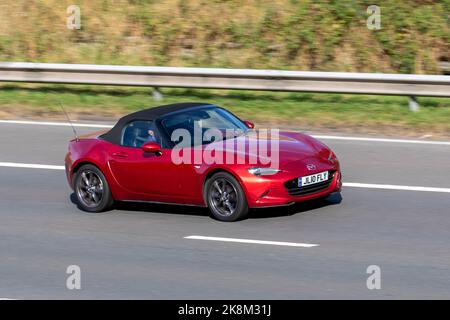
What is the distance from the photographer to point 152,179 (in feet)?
40.7

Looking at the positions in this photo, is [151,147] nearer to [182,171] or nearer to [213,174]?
[182,171]

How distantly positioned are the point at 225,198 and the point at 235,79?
7.58 meters

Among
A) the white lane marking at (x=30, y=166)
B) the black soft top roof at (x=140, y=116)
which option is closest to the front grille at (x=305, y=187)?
the black soft top roof at (x=140, y=116)

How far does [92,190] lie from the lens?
42.6ft

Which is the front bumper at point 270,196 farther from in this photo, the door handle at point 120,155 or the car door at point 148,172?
the door handle at point 120,155

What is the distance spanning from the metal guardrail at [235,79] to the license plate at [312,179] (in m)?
6.21

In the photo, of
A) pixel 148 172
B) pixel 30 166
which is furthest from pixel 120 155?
pixel 30 166

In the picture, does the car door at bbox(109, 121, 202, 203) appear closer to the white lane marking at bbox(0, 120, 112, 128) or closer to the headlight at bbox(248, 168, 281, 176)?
the headlight at bbox(248, 168, 281, 176)

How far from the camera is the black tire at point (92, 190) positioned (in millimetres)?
12867

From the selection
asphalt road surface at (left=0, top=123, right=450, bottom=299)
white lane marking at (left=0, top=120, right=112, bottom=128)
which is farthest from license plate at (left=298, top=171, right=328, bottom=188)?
white lane marking at (left=0, top=120, right=112, bottom=128)

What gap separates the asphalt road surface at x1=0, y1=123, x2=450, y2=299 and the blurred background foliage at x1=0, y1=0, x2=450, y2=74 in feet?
21.7

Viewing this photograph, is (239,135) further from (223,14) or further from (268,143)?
(223,14)
